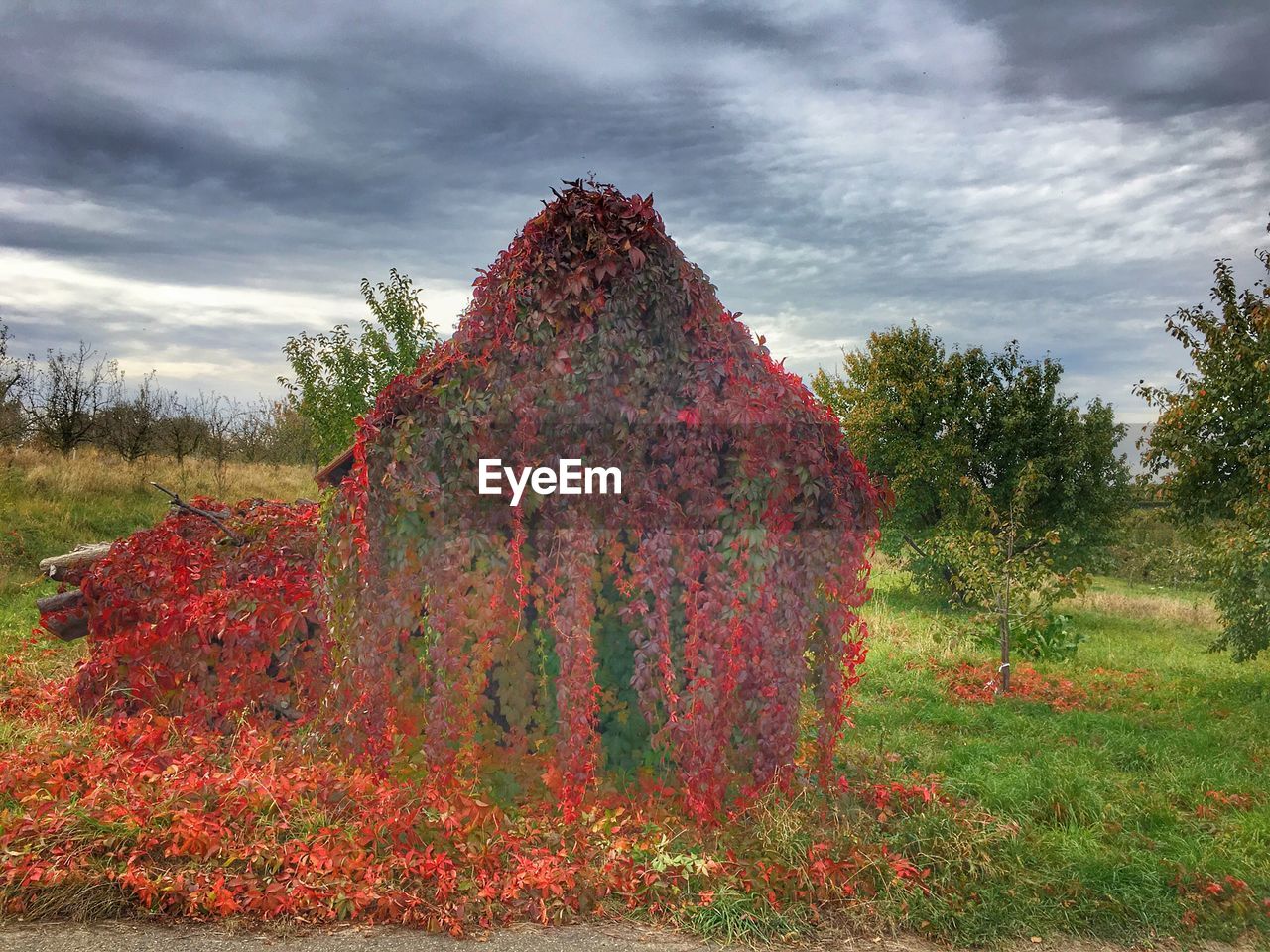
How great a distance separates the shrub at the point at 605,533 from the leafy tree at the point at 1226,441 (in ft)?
21.7

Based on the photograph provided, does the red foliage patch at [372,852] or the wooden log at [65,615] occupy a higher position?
the wooden log at [65,615]

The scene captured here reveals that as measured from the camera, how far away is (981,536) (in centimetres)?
1045

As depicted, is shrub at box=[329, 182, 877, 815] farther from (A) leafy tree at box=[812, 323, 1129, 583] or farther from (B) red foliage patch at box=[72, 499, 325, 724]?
(A) leafy tree at box=[812, 323, 1129, 583]

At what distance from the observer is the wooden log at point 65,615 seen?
7641mm

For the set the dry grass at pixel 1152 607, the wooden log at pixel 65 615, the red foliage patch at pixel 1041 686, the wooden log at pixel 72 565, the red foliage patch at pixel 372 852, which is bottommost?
the dry grass at pixel 1152 607

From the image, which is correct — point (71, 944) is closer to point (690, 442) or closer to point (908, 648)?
point (690, 442)

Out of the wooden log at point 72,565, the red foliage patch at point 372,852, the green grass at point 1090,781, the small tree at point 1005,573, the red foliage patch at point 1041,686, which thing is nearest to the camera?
the red foliage patch at point 372,852

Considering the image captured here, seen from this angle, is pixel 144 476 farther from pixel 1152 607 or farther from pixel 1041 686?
pixel 1152 607

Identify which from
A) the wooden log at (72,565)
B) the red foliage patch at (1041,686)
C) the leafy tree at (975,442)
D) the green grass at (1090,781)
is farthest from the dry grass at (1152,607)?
the wooden log at (72,565)

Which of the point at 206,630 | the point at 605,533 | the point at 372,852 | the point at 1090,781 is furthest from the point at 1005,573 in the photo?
the point at 206,630

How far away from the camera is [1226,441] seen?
10.9m

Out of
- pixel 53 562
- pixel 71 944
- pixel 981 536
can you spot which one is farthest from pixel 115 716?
pixel 981 536

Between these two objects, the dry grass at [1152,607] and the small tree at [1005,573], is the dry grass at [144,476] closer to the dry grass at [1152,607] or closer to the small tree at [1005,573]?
the small tree at [1005,573]

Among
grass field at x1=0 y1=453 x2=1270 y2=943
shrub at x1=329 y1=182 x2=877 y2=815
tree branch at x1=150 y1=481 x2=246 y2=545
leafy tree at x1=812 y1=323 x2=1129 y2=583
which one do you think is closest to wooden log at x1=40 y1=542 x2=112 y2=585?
tree branch at x1=150 y1=481 x2=246 y2=545
